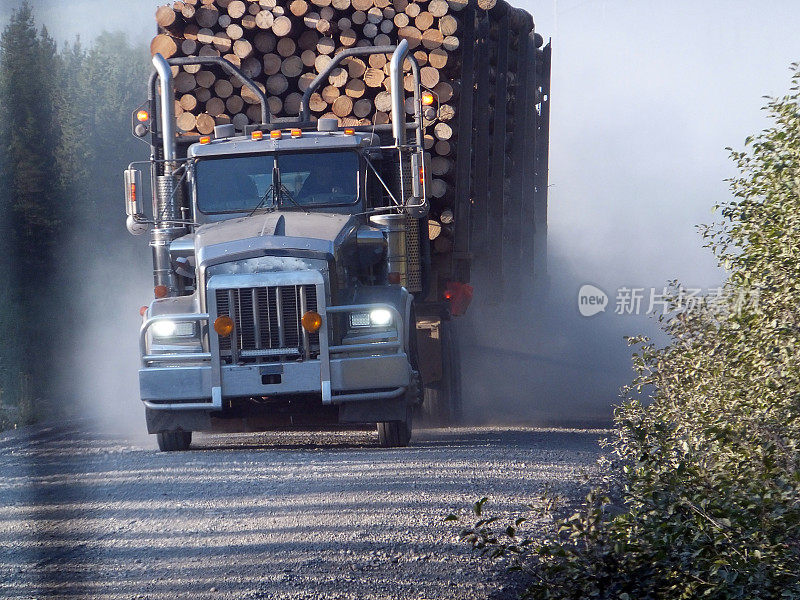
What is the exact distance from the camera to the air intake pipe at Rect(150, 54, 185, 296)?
29.9 ft

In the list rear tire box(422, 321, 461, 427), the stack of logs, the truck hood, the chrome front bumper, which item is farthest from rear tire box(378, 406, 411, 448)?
the stack of logs

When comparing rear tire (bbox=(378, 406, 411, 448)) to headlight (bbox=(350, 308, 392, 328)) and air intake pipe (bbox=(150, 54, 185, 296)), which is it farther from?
air intake pipe (bbox=(150, 54, 185, 296))

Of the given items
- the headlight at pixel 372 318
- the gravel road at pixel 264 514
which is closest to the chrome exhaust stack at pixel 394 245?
the headlight at pixel 372 318

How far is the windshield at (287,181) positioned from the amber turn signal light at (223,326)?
1.64 meters

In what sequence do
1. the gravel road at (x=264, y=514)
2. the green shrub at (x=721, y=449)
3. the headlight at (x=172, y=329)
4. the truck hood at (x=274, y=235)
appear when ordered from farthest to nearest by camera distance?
1. the headlight at (x=172, y=329)
2. the truck hood at (x=274, y=235)
3. the gravel road at (x=264, y=514)
4. the green shrub at (x=721, y=449)

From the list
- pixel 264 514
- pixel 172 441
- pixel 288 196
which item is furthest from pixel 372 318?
pixel 264 514

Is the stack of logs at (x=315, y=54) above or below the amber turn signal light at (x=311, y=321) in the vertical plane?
above

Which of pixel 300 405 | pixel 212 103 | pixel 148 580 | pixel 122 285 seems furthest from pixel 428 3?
pixel 122 285

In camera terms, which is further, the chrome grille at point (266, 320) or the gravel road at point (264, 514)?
the chrome grille at point (266, 320)

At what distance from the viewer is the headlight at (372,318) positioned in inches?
323

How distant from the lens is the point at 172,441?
28.3 feet

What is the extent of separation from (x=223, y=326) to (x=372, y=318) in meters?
1.12

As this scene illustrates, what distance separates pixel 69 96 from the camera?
26.4 meters

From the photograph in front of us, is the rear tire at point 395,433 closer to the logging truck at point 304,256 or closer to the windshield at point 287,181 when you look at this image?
the logging truck at point 304,256
